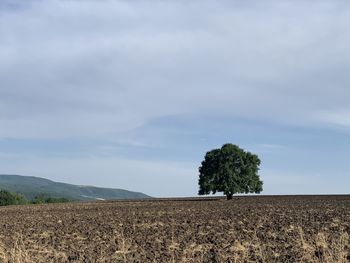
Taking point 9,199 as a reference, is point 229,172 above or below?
above

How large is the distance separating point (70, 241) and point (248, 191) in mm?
→ 65421

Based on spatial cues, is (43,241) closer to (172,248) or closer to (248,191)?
(172,248)

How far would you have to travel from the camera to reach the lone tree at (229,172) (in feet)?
273

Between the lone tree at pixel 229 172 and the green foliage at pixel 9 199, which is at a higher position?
the lone tree at pixel 229 172

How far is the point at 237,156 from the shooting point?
280 ft

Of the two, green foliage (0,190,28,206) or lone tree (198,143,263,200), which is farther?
green foliage (0,190,28,206)

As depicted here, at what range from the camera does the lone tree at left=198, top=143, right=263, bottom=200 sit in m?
83.1

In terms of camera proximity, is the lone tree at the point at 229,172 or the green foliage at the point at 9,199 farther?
the green foliage at the point at 9,199

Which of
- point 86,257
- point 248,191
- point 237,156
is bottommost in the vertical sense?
point 86,257

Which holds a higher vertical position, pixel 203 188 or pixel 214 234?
pixel 203 188

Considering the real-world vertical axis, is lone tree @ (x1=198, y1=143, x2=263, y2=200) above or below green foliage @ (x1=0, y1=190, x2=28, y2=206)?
above

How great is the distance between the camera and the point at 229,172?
8256 cm

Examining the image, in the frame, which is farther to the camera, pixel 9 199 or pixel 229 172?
pixel 9 199

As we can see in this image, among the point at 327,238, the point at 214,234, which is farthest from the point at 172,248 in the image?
the point at 327,238
